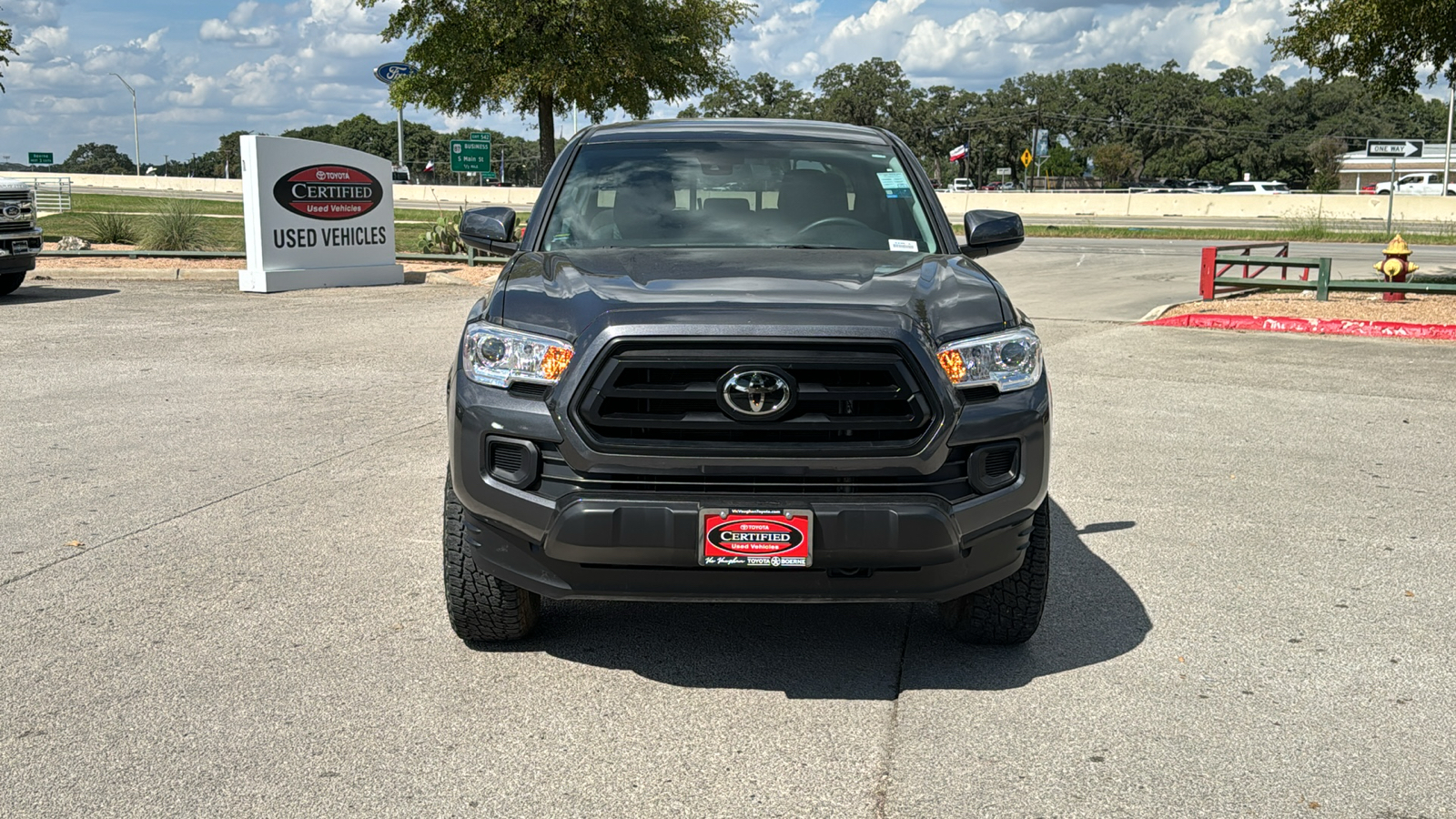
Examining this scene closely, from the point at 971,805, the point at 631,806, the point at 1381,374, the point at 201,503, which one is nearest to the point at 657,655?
the point at 631,806

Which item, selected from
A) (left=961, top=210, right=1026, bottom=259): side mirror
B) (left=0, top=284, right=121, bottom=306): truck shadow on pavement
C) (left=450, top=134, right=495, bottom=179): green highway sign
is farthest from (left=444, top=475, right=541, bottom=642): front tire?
(left=450, top=134, right=495, bottom=179): green highway sign

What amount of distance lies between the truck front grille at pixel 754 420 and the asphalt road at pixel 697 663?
835 mm

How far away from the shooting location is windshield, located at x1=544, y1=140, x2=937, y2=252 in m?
5.08

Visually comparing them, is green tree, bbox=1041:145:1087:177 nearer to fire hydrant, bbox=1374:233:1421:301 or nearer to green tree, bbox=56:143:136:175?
green tree, bbox=56:143:136:175

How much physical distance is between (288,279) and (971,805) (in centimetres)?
1579

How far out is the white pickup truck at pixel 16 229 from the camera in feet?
51.0


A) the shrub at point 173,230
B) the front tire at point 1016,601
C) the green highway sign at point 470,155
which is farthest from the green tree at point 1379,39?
the green highway sign at point 470,155

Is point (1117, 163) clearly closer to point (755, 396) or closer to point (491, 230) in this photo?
point (491, 230)

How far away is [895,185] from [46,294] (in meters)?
14.7

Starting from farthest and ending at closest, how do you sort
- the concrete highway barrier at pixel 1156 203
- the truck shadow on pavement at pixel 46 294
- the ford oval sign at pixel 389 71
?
the concrete highway barrier at pixel 1156 203
the ford oval sign at pixel 389 71
the truck shadow on pavement at pixel 46 294

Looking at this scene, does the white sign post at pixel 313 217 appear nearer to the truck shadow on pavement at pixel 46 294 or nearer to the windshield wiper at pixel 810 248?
the truck shadow on pavement at pixel 46 294

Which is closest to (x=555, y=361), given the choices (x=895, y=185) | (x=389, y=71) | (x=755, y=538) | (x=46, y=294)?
(x=755, y=538)

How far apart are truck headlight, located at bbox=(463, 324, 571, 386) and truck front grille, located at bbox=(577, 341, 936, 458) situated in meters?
0.17

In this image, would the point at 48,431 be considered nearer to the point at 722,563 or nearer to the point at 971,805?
the point at 722,563
